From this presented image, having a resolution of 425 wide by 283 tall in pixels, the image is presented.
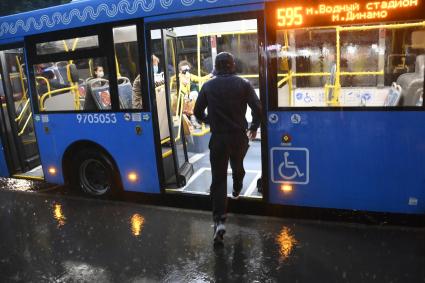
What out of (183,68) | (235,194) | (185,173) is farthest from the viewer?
(183,68)

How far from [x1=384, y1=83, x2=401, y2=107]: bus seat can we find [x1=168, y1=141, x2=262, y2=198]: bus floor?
1.82 m

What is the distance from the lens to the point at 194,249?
14.1 ft

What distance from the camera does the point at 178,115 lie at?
668 cm

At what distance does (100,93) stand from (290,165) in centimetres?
276

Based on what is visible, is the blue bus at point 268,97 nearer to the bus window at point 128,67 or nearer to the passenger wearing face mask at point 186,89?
the bus window at point 128,67

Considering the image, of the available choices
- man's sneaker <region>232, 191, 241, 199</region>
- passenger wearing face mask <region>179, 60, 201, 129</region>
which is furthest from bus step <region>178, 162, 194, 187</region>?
passenger wearing face mask <region>179, 60, 201, 129</region>

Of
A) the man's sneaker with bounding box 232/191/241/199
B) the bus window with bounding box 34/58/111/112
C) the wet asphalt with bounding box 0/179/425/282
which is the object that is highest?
the bus window with bounding box 34/58/111/112

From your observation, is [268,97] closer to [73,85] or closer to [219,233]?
[219,233]

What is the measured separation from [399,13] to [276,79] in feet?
4.42

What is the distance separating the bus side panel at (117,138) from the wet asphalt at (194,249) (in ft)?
1.74

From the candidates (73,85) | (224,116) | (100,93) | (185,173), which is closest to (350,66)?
(224,116)

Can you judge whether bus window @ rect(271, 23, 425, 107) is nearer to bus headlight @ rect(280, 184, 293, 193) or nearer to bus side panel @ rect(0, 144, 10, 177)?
bus headlight @ rect(280, 184, 293, 193)

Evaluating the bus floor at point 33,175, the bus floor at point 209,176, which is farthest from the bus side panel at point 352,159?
the bus floor at point 33,175

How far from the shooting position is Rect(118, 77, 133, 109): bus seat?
5.30 meters
